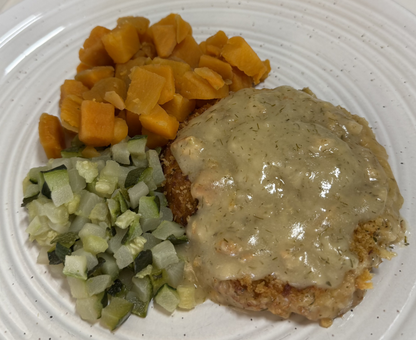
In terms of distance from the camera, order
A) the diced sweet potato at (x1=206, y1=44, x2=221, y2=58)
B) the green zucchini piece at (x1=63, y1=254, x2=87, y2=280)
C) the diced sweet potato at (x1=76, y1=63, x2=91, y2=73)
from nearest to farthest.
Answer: the green zucchini piece at (x1=63, y1=254, x2=87, y2=280), the diced sweet potato at (x1=206, y1=44, x2=221, y2=58), the diced sweet potato at (x1=76, y1=63, x2=91, y2=73)

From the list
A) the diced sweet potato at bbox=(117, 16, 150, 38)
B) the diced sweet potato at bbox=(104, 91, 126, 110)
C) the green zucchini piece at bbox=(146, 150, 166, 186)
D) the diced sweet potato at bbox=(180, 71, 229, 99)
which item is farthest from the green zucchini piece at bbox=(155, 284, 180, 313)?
the diced sweet potato at bbox=(117, 16, 150, 38)

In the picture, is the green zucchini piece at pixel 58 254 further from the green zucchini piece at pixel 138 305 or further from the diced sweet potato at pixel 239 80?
the diced sweet potato at pixel 239 80

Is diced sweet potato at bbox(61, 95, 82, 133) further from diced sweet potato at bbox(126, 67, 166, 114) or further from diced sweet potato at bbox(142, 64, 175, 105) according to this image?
diced sweet potato at bbox(142, 64, 175, 105)

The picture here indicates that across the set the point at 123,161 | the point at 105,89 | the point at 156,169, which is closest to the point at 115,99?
the point at 105,89

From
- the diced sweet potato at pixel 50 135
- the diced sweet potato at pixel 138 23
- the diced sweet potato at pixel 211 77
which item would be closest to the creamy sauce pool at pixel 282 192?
the diced sweet potato at pixel 211 77

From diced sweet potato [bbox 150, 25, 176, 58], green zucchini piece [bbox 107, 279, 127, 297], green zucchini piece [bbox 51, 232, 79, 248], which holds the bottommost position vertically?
green zucchini piece [bbox 107, 279, 127, 297]

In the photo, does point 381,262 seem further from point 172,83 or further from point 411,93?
point 172,83
